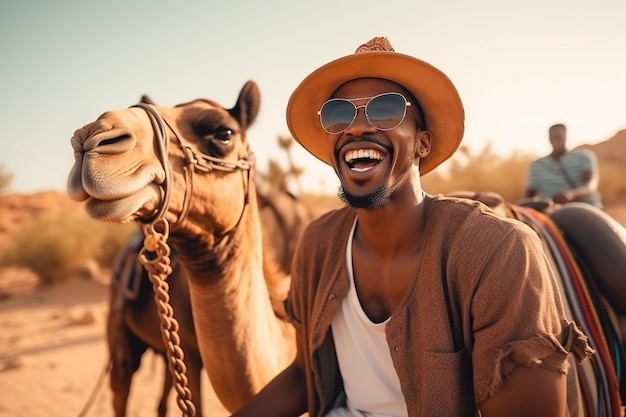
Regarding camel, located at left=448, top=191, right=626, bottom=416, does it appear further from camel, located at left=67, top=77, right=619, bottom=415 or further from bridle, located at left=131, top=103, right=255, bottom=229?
bridle, located at left=131, top=103, right=255, bottom=229

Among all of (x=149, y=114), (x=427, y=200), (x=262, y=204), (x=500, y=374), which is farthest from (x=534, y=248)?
(x=262, y=204)

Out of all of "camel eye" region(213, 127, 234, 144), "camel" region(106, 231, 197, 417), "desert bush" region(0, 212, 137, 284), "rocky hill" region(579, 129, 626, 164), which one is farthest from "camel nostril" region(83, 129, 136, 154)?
"rocky hill" region(579, 129, 626, 164)

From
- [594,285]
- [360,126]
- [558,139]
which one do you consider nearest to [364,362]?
[360,126]

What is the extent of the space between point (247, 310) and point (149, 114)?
3.89ft

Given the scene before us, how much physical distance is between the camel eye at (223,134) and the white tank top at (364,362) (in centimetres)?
124

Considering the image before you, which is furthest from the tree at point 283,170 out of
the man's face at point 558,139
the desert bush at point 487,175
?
the man's face at point 558,139

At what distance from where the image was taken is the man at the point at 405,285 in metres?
1.33

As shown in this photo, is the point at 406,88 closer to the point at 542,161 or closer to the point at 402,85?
the point at 402,85

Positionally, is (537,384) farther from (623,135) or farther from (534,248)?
(623,135)

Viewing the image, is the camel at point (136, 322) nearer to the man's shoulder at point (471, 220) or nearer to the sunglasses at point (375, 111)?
the sunglasses at point (375, 111)

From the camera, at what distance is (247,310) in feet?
8.80

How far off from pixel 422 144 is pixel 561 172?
4210mm

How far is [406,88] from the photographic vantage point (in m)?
1.93

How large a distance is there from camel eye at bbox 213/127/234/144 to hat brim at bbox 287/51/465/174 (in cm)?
58
